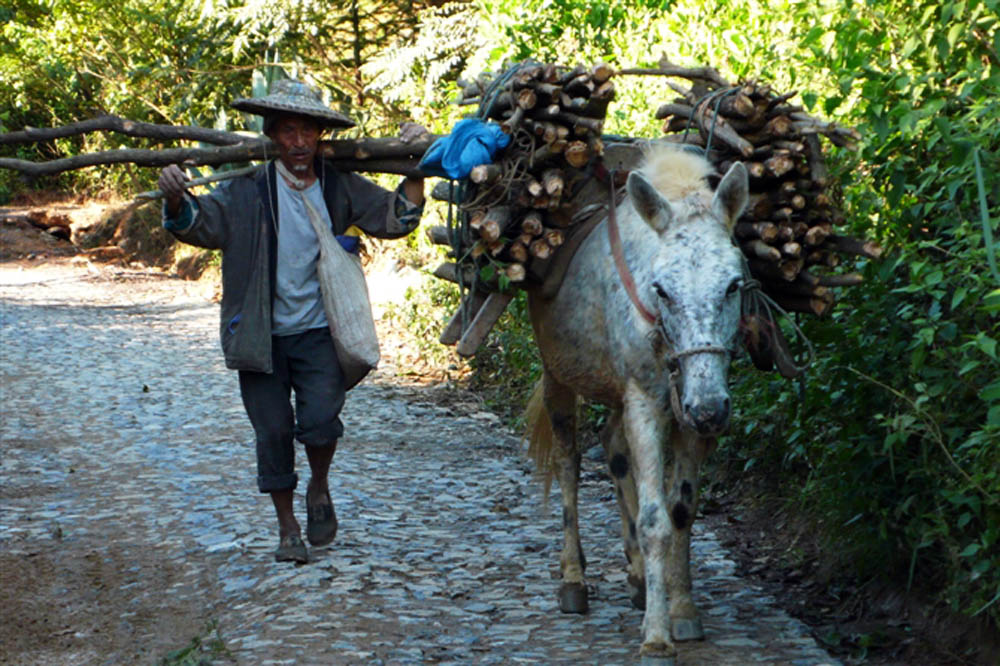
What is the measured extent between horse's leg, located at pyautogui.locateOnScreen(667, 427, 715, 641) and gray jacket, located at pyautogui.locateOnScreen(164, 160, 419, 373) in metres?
1.90

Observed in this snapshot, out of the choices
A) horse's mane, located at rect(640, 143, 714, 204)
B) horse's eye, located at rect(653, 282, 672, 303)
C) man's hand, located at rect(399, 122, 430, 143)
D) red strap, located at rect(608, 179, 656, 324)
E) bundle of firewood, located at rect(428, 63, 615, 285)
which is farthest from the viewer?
man's hand, located at rect(399, 122, 430, 143)

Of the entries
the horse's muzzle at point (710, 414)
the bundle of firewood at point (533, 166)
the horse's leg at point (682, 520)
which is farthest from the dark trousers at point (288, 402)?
the horse's muzzle at point (710, 414)

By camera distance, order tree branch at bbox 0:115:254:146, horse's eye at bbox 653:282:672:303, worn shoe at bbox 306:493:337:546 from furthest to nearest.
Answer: worn shoe at bbox 306:493:337:546, tree branch at bbox 0:115:254:146, horse's eye at bbox 653:282:672:303

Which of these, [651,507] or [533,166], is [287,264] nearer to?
[533,166]

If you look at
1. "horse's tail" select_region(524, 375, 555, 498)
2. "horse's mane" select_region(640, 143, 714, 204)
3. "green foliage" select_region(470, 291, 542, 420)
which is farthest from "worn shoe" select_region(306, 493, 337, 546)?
"green foliage" select_region(470, 291, 542, 420)

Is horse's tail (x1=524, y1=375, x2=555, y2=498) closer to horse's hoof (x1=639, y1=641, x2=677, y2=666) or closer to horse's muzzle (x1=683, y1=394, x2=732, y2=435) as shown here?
horse's hoof (x1=639, y1=641, x2=677, y2=666)

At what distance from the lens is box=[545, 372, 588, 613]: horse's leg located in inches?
234

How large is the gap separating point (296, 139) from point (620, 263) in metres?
1.99

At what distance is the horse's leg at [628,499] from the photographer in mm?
5848

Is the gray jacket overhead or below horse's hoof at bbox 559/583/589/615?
overhead

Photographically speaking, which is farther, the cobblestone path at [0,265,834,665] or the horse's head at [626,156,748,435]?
the cobblestone path at [0,265,834,665]

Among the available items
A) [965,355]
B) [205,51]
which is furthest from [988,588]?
[205,51]

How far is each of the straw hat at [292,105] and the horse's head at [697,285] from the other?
193cm

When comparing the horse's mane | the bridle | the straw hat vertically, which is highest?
the straw hat
